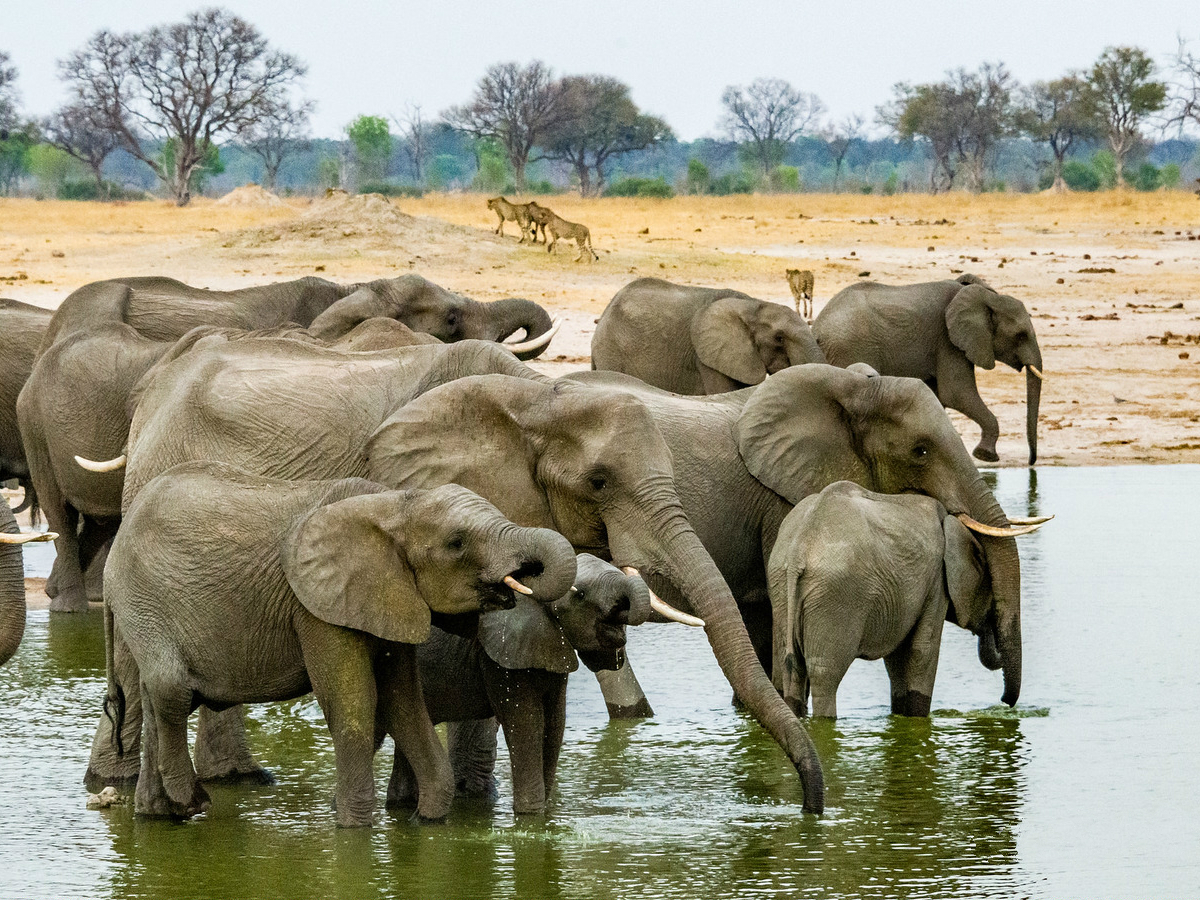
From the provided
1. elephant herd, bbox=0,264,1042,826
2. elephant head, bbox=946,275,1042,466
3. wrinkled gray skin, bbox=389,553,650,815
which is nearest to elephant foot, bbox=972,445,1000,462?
elephant head, bbox=946,275,1042,466

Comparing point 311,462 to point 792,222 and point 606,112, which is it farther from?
point 606,112

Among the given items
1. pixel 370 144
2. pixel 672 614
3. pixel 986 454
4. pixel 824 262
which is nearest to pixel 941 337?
pixel 986 454

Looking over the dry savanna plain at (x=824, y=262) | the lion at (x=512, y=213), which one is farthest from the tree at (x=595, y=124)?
the lion at (x=512, y=213)

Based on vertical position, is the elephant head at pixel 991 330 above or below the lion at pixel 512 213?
below

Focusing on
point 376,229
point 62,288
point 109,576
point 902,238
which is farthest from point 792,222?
point 109,576

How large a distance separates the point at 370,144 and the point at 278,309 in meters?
63.4

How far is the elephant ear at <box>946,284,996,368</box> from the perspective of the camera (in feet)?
45.9

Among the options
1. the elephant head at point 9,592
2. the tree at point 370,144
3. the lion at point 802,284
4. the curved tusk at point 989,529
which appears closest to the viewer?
the elephant head at point 9,592

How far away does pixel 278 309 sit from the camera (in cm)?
957

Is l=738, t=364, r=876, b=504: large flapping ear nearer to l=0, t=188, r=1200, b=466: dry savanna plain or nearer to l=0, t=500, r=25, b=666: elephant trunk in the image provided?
l=0, t=500, r=25, b=666: elephant trunk

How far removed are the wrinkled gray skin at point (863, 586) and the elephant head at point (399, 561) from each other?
1.65 m

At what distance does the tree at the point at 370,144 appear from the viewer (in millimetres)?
70062

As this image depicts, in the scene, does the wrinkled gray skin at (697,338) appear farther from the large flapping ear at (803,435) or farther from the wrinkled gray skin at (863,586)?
the wrinkled gray skin at (863,586)

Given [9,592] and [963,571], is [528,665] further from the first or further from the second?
[963,571]
